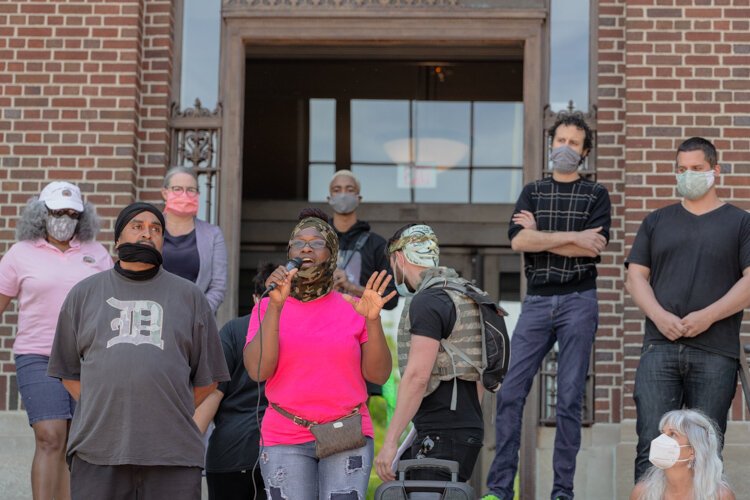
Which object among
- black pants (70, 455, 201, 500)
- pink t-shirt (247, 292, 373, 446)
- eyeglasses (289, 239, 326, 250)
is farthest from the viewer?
eyeglasses (289, 239, 326, 250)

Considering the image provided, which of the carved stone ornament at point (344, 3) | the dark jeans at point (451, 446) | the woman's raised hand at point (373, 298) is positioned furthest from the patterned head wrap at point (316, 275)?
the carved stone ornament at point (344, 3)

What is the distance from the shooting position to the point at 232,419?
6461mm

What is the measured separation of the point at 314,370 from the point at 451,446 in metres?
0.74

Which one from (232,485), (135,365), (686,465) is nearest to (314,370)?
(135,365)

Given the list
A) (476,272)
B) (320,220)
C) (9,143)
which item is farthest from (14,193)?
(476,272)

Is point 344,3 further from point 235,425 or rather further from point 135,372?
point 135,372

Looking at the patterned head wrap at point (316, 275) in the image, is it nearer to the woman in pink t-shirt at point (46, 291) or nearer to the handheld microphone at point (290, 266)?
the handheld microphone at point (290, 266)

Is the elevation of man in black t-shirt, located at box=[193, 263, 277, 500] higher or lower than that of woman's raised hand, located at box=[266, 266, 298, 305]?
lower

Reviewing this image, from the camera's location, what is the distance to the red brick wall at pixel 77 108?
346 inches

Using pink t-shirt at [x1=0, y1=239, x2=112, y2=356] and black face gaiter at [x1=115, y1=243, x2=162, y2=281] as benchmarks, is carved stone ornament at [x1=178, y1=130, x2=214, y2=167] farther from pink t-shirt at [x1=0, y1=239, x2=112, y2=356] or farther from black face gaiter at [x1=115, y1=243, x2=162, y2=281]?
black face gaiter at [x1=115, y1=243, x2=162, y2=281]

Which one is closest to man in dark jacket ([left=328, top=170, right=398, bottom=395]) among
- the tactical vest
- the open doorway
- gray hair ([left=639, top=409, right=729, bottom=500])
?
the tactical vest

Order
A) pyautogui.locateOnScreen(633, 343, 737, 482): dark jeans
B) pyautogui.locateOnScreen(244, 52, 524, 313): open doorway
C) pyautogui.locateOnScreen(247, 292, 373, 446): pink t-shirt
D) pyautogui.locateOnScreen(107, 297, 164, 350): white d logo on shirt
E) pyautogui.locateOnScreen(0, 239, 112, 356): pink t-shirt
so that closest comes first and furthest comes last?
pyautogui.locateOnScreen(107, 297, 164, 350): white d logo on shirt, pyautogui.locateOnScreen(247, 292, 373, 446): pink t-shirt, pyautogui.locateOnScreen(633, 343, 737, 482): dark jeans, pyautogui.locateOnScreen(0, 239, 112, 356): pink t-shirt, pyautogui.locateOnScreen(244, 52, 524, 313): open doorway

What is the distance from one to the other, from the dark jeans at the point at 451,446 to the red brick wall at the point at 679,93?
2.96 metres

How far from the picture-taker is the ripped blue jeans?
5.41m
